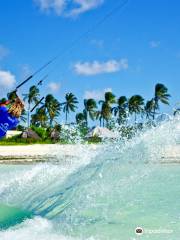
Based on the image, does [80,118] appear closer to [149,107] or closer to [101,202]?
[149,107]

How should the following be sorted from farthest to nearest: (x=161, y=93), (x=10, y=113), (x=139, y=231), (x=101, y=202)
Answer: (x=161, y=93), (x=10, y=113), (x=101, y=202), (x=139, y=231)

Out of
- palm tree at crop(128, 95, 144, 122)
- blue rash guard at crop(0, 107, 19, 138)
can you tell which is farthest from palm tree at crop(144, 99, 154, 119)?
blue rash guard at crop(0, 107, 19, 138)

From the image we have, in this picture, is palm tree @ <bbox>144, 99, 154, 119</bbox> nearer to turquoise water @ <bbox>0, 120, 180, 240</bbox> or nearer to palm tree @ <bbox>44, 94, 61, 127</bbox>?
palm tree @ <bbox>44, 94, 61, 127</bbox>

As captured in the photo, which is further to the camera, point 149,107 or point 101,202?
point 149,107

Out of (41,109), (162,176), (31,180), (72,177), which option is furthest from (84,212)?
(41,109)

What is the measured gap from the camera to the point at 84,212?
8.41 metres

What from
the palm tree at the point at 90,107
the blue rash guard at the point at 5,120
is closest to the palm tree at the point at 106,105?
the palm tree at the point at 90,107

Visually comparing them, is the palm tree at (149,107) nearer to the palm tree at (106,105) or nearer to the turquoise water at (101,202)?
the palm tree at (106,105)

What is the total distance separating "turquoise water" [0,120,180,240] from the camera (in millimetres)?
7297

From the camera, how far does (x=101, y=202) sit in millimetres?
8961

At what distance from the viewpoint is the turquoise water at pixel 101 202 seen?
23.9 feet

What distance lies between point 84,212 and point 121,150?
4.59ft

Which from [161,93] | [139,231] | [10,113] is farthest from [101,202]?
[161,93]

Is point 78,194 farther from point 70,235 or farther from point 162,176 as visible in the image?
point 162,176
